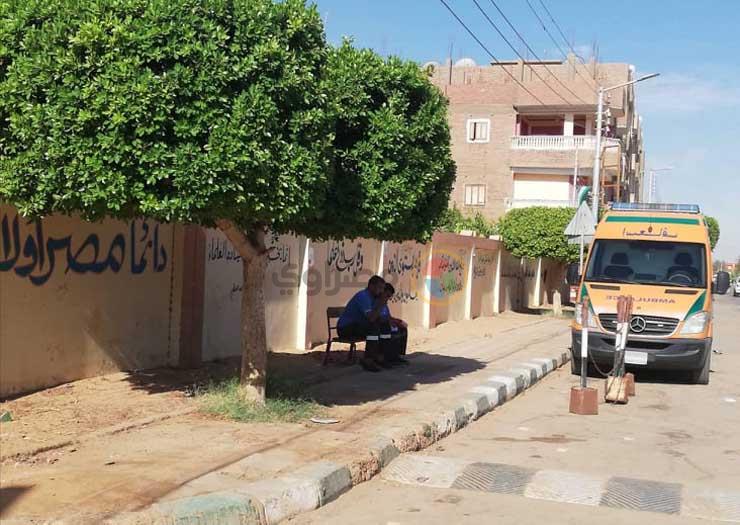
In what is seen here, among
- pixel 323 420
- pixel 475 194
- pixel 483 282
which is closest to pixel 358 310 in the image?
pixel 323 420

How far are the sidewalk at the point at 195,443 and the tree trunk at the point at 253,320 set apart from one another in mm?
603

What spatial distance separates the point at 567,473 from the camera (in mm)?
6816

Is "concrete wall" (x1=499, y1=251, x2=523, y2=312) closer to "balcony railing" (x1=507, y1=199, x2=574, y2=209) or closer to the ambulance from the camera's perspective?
"balcony railing" (x1=507, y1=199, x2=574, y2=209)

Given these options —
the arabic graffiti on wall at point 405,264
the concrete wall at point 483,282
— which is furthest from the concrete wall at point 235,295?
the concrete wall at point 483,282

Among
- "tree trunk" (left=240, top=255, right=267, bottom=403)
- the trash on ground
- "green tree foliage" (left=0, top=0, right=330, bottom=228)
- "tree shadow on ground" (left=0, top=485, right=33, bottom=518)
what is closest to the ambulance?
the trash on ground

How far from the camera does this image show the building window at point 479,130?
44.4 meters

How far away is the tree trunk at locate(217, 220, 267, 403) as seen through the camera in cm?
843

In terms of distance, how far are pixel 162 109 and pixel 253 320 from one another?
2701 millimetres

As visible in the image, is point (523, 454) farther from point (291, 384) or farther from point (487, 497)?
point (291, 384)

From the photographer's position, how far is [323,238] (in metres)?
9.12

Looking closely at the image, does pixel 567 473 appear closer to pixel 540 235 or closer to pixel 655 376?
pixel 655 376

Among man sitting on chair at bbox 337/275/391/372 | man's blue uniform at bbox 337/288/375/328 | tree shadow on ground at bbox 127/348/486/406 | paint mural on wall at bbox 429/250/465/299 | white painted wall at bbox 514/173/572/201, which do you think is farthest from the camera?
white painted wall at bbox 514/173/572/201

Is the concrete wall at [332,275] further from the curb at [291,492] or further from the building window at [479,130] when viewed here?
the building window at [479,130]

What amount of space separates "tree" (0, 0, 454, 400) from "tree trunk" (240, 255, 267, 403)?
3.72 ft
